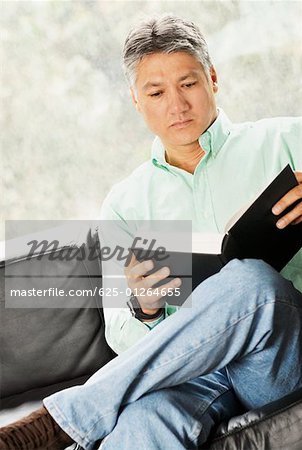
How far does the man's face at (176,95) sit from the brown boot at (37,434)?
724 millimetres

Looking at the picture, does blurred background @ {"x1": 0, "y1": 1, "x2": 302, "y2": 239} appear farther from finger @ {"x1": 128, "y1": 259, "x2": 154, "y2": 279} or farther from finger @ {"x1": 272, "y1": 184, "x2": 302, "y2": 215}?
finger @ {"x1": 272, "y1": 184, "x2": 302, "y2": 215}

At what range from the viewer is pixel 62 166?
240cm

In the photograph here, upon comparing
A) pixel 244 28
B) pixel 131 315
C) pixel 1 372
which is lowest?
pixel 1 372

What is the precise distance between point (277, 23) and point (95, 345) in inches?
53.3

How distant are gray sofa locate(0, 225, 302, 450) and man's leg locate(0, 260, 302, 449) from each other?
564mm

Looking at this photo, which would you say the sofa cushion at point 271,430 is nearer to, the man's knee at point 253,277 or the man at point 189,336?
the man at point 189,336

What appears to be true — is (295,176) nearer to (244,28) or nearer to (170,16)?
(170,16)

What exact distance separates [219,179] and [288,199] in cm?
38

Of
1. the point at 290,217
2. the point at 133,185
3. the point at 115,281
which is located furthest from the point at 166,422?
the point at 133,185

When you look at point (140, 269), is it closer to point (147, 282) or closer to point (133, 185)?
point (147, 282)

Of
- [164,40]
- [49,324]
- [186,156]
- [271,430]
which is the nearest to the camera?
[271,430]

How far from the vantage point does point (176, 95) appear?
1.59 metres

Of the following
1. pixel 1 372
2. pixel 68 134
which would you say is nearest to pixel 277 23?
pixel 68 134

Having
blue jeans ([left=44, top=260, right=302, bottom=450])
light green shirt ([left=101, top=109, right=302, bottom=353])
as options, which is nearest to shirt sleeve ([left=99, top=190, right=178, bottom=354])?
light green shirt ([left=101, top=109, right=302, bottom=353])
